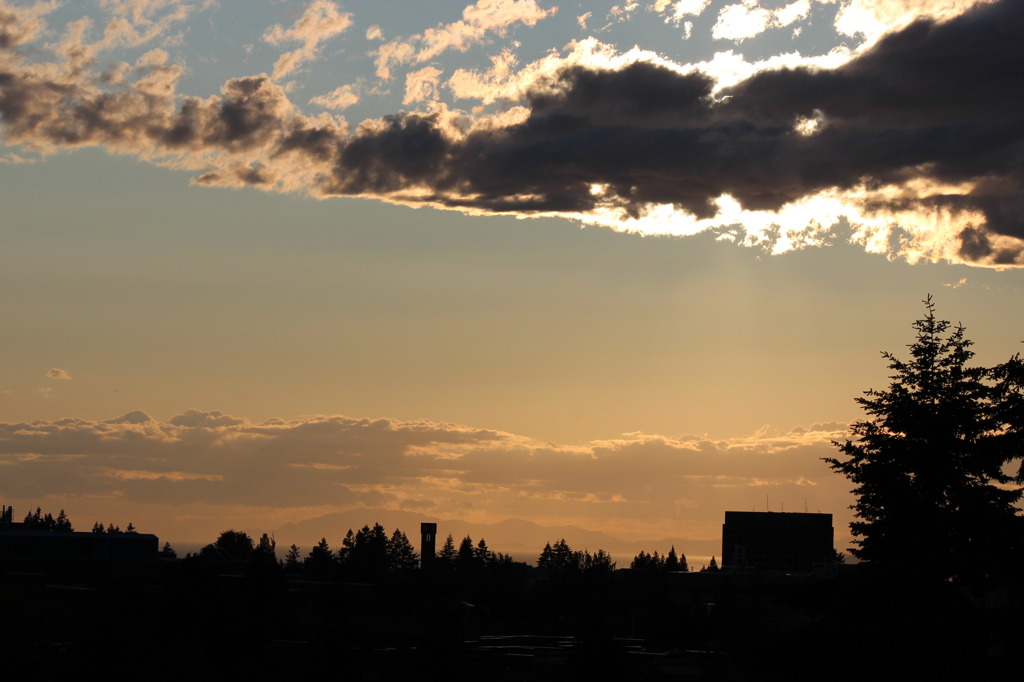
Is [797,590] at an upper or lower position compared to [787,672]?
upper

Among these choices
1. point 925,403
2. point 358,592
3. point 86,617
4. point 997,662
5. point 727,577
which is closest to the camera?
point 997,662

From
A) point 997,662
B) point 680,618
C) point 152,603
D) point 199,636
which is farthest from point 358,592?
point 997,662

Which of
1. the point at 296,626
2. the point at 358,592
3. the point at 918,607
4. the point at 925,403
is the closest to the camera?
the point at 918,607

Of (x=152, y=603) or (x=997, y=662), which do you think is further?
(x=152, y=603)

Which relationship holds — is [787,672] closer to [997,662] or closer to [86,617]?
[997,662]

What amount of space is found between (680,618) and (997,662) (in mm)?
82404

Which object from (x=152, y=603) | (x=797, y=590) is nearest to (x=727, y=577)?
(x=152, y=603)

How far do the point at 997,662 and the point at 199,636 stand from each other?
162 feet

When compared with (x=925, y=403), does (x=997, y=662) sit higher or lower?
lower

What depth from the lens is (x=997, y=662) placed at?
167 feet

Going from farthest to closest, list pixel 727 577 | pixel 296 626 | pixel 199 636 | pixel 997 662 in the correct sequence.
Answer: pixel 727 577, pixel 296 626, pixel 199 636, pixel 997 662

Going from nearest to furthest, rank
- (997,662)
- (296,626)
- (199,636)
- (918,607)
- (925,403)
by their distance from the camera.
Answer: (997,662)
(918,607)
(925,403)
(199,636)
(296,626)

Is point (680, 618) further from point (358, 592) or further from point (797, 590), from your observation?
point (797, 590)

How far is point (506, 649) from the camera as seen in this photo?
3656 inches
